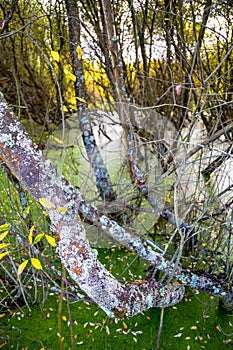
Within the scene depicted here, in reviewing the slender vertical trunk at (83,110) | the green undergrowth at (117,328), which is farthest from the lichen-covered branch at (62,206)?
the slender vertical trunk at (83,110)

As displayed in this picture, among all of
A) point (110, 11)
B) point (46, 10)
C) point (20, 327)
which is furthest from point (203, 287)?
point (46, 10)

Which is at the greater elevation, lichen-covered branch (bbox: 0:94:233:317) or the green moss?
lichen-covered branch (bbox: 0:94:233:317)

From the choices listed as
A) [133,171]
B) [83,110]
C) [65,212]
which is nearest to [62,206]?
[65,212]

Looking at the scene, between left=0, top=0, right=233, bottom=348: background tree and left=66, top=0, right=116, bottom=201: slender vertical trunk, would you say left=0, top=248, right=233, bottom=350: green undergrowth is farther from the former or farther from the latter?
left=66, top=0, right=116, bottom=201: slender vertical trunk

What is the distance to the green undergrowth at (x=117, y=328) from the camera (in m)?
2.16

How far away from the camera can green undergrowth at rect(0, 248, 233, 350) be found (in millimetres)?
2160

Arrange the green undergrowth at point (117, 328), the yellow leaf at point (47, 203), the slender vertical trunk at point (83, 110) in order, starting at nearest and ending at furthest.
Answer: the yellow leaf at point (47, 203) → the green undergrowth at point (117, 328) → the slender vertical trunk at point (83, 110)

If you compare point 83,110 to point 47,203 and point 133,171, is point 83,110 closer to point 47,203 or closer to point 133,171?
point 133,171

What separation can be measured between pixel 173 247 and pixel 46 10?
2.79 m

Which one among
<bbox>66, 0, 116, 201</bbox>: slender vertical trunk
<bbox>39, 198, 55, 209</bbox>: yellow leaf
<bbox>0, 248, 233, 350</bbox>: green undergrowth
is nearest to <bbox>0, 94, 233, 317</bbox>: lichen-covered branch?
<bbox>39, 198, 55, 209</bbox>: yellow leaf

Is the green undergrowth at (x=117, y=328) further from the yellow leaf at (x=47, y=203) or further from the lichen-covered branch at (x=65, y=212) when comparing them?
the yellow leaf at (x=47, y=203)

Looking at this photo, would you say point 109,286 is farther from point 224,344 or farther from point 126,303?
point 224,344

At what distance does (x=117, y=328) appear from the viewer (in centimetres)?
227

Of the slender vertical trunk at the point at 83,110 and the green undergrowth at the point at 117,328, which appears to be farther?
the slender vertical trunk at the point at 83,110
